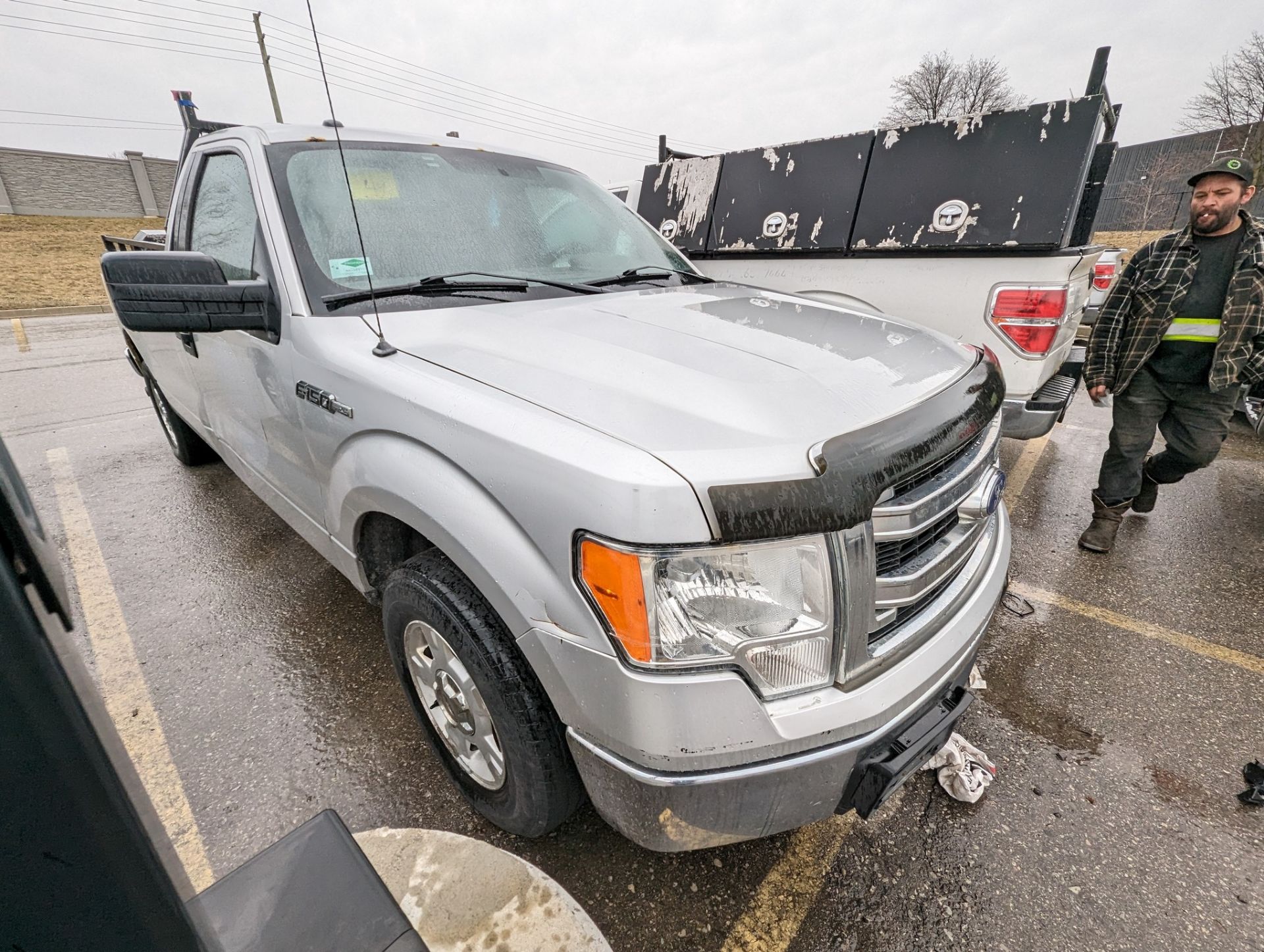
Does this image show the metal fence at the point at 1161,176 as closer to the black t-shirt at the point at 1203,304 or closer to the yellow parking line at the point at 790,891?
the black t-shirt at the point at 1203,304

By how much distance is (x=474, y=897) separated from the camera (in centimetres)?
150

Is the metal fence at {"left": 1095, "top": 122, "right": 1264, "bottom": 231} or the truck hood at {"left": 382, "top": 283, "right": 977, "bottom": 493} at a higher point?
the metal fence at {"left": 1095, "top": 122, "right": 1264, "bottom": 231}

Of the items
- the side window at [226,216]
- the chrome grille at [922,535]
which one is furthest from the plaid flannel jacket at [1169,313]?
the side window at [226,216]

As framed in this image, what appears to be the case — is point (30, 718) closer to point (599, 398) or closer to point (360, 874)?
point (360, 874)

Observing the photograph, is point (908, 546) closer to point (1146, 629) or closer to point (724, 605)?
point (724, 605)

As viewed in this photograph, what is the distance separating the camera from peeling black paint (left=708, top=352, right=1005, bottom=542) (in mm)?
1122

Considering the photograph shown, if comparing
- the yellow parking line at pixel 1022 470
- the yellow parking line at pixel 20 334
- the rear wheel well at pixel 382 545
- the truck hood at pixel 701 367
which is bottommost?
the yellow parking line at pixel 1022 470

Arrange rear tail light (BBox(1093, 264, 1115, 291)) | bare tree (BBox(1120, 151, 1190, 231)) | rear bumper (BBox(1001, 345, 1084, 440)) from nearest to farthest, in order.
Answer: rear bumper (BBox(1001, 345, 1084, 440)) < rear tail light (BBox(1093, 264, 1115, 291)) < bare tree (BBox(1120, 151, 1190, 231))

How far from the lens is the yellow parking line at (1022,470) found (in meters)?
4.26

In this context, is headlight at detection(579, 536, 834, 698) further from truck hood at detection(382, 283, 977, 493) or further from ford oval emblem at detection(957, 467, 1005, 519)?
ford oval emblem at detection(957, 467, 1005, 519)

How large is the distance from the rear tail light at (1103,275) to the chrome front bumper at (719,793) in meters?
8.00

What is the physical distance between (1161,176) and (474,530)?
30744mm

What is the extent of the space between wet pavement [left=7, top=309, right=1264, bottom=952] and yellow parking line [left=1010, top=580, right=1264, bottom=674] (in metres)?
0.04

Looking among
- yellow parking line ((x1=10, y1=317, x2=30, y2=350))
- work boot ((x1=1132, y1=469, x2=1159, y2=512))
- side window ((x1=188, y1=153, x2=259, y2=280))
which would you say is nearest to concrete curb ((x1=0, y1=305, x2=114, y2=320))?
yellow parking line ((x1=10, y1=317, x2=30, y2=350))
